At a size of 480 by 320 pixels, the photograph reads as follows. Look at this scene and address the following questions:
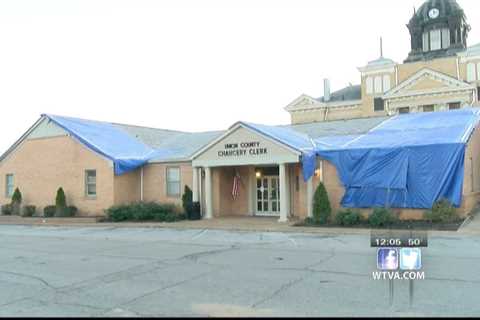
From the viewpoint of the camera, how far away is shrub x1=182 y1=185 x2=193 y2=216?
23.8 meters

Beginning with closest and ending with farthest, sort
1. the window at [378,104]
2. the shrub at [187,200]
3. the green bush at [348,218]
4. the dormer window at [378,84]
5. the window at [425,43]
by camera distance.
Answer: the green bush at [348,218], the shrub at [187,200], the window at [378,104], the dormer window at [378,84], the window at [425,43]

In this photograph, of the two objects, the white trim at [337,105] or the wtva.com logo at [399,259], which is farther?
the white trim at [337,105]

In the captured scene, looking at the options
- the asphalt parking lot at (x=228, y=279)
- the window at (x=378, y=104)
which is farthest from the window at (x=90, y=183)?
the window at (x=378, y=104)

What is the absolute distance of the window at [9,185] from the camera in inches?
1184

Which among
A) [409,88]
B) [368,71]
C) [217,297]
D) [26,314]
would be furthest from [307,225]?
[368,71]

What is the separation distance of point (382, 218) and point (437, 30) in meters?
41.8

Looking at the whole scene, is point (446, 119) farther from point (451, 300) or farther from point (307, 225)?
point (451, 300)

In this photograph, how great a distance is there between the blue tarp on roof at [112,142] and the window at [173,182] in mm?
1437

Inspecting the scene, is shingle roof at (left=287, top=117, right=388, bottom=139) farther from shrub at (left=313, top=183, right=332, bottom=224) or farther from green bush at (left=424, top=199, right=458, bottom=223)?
green bush at (left=424, top=199, right=458, bottom=223)

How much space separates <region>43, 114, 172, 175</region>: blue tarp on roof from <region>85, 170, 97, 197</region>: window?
1.49m

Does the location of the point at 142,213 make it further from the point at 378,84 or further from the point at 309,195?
the point at 378,84

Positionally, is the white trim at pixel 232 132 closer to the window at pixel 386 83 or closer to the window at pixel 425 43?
the window at pixel 386 83

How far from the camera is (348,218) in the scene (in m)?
18.9

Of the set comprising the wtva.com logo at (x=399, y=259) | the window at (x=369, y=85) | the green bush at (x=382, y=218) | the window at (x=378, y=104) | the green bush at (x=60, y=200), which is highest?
the window at (x=369, y=85)
